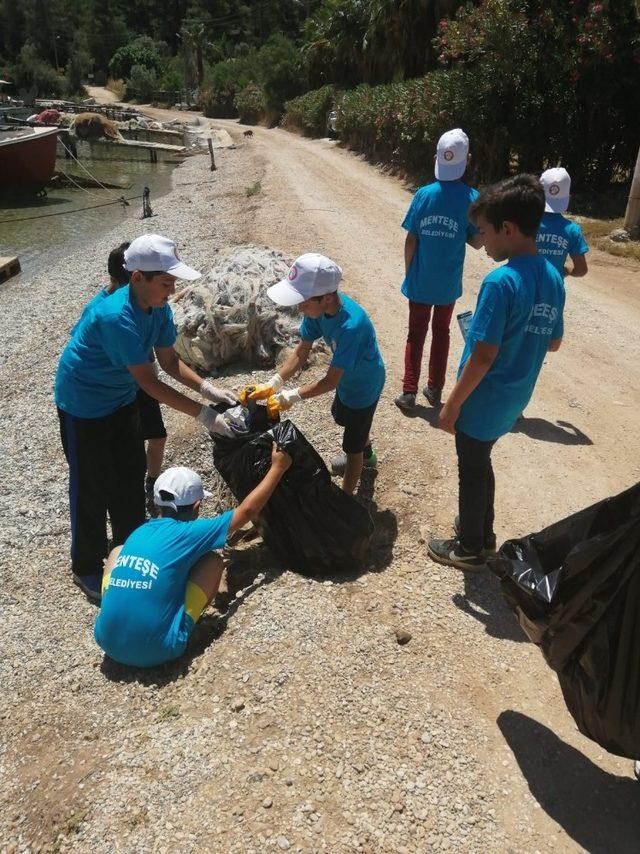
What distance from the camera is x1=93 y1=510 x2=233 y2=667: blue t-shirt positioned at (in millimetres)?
3039

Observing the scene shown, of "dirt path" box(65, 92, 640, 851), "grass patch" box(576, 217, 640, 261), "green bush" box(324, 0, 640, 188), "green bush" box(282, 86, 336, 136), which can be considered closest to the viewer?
"dirt path" box(65, 92, 640, 851)

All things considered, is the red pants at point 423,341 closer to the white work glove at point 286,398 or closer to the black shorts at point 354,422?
the black shorts at point 354,422

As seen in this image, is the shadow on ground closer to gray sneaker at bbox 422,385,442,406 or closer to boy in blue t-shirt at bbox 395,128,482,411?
gray sneaker at bbox 422,385,442,406

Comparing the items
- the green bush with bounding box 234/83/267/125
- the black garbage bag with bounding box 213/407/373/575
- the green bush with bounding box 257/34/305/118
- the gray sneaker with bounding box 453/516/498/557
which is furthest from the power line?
the green bush with bounding box 234/83/267/125

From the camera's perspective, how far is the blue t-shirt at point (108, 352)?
10.7ft

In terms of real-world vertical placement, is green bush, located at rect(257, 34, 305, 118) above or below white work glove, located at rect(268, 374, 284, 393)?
above

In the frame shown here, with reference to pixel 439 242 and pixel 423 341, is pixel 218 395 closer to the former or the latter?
pixel 423 341

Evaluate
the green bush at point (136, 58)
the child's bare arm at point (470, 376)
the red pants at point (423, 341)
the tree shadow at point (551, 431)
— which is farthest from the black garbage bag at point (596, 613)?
the green bush at point (136, 58)

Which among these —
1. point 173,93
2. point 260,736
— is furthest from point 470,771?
point 173,93

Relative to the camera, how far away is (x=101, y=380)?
3.55 meters

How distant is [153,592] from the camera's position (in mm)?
3049

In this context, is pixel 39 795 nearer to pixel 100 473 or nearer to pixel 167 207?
pixel 100 473

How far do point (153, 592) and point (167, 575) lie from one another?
0.32 ft

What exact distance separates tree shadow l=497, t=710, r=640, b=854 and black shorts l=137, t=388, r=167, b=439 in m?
2.88
